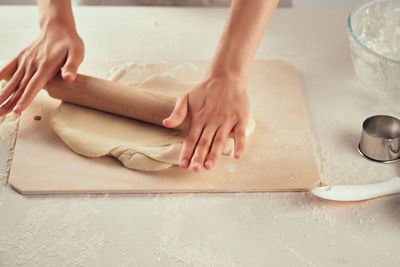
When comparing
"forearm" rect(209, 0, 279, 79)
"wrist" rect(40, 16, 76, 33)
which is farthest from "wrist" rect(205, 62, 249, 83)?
"wrist" rect(40, 16, 76, 33)

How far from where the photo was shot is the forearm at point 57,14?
4.88ft

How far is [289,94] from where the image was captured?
147 centimetres

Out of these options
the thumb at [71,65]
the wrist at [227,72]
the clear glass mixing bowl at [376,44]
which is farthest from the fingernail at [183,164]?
the clear glass mixing bowl at [376,44]

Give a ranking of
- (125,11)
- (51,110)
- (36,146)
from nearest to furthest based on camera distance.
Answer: (36,146)
(51,110)
(125,11)

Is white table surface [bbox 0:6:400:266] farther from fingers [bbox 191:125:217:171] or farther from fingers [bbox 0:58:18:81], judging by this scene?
fingers [bbox 0:58:18:81]

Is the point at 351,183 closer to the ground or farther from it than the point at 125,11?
farther from it

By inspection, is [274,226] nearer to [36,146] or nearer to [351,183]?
[351,183]

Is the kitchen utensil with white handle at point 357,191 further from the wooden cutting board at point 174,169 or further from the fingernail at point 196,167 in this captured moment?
the fingernail at point 196,167

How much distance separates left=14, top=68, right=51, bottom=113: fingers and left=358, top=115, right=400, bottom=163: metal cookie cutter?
0.82 m

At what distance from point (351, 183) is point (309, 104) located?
1.01ft

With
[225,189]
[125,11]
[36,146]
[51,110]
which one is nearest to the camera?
[225,189]

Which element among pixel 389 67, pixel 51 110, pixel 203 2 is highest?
pixel 389 67

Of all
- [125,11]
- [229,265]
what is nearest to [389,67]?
[229,265]

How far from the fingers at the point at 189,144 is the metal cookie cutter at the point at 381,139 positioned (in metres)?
0.40
